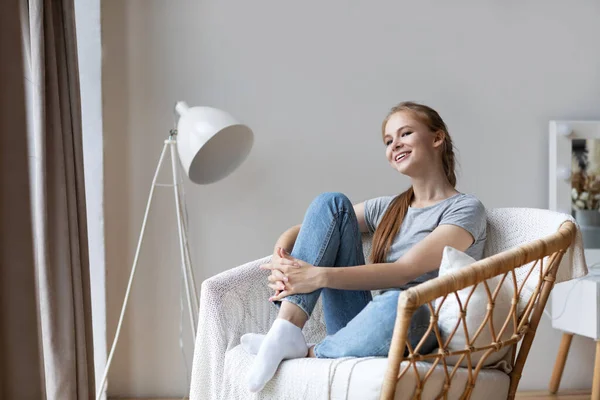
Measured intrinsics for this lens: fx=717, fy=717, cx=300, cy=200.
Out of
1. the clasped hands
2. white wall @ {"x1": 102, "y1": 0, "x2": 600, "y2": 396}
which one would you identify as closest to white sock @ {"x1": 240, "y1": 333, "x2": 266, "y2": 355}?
the clasped hands

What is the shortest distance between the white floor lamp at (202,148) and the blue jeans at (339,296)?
2.13 ft

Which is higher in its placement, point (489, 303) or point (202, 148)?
point (202, 148)

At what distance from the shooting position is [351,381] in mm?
1506

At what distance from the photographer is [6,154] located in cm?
127

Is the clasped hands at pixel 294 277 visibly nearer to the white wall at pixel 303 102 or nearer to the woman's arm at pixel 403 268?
the woman's arm at pixel 403 268

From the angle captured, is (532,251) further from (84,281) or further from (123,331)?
(123,331)

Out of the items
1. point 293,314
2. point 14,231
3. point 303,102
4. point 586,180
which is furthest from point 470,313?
point 586,180

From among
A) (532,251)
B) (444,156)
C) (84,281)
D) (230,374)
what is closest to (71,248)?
(84,281)

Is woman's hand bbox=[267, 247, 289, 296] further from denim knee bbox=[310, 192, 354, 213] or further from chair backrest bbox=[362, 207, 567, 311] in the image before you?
chair backrest bbox=[362, 207, 567, 311]

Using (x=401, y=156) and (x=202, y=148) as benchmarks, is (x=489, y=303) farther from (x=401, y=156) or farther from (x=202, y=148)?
(x=202, y=148)

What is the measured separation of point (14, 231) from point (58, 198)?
945mm

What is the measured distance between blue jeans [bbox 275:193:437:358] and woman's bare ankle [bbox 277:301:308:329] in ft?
0.03

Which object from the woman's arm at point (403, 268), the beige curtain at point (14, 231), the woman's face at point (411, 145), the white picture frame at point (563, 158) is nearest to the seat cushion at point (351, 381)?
the woman's arm at point (403, 268)

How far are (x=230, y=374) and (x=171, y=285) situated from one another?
1268 mm
